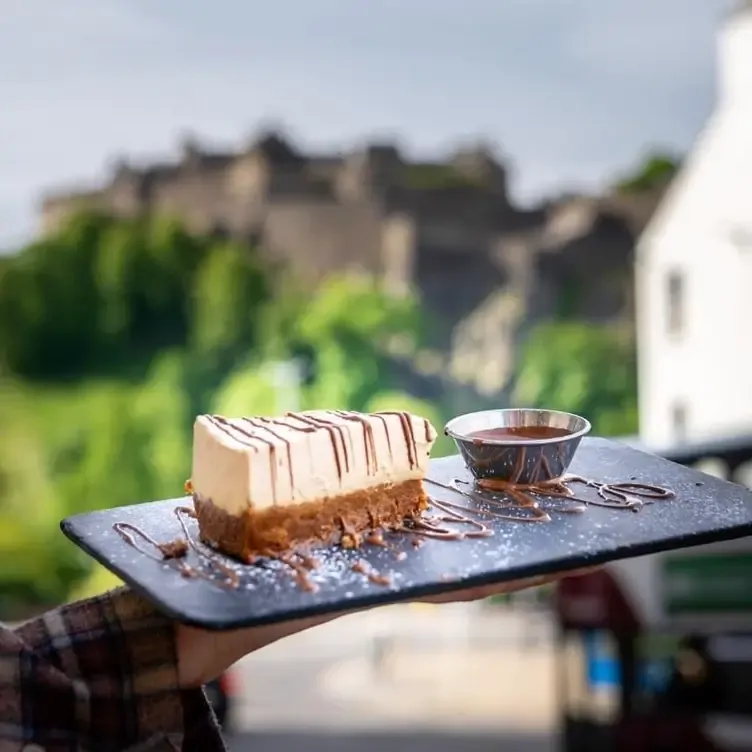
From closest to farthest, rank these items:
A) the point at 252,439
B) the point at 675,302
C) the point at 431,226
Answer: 1. the point at 252,439
2. the point at 675,302
3. the point at 431,226

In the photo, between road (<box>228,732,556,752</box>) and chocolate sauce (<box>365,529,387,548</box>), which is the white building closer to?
road (<box>228,732,556,752</box>)

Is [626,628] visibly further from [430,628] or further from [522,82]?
[522,82]

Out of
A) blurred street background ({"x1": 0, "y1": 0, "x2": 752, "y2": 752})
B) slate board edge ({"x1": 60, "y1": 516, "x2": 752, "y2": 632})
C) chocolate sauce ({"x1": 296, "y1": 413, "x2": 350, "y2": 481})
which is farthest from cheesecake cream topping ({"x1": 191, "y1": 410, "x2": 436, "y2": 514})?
blurred street background ({"x1": 0, "y1": 0, "x2": 752, "y2": 752})

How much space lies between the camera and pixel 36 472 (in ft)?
18.8

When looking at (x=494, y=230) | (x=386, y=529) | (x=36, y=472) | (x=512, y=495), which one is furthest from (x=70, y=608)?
(x=36, y=472)

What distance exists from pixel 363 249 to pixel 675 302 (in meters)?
1.48

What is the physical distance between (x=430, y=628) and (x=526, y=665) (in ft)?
1.83

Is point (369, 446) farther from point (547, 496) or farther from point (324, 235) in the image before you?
point (324, 235)

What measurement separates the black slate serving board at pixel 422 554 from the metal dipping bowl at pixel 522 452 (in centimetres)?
6

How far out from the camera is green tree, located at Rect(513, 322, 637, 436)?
18.0 ft

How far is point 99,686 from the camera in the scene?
0.97 metres

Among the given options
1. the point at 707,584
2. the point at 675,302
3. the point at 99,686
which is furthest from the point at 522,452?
the point at 675,302

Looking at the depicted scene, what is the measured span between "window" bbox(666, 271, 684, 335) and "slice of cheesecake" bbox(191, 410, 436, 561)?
3995 millimetres

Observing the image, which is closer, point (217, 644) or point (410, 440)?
point (217, 644)
